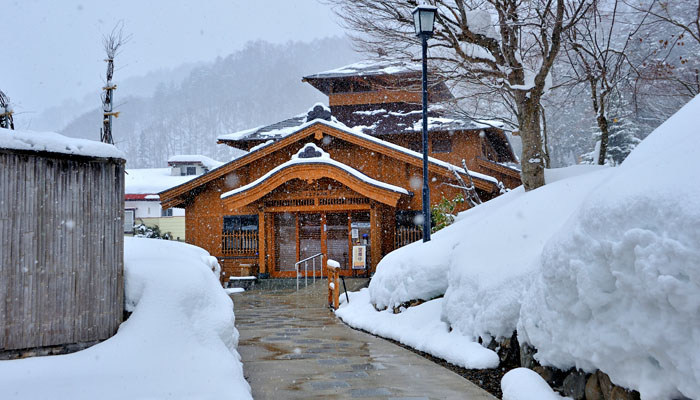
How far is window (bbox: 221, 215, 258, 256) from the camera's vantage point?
20.5 m

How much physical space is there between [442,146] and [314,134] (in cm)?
531

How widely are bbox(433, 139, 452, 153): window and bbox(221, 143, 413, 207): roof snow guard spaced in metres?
3.89

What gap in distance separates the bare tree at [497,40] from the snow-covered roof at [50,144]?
790cm

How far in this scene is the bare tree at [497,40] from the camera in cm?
1036

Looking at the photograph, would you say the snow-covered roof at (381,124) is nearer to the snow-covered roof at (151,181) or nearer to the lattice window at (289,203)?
the lattice window at (289,203)

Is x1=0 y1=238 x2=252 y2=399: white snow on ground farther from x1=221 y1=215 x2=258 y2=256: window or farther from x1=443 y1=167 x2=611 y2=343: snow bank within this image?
x1=221 y1=215 x2=258 y2=256: window

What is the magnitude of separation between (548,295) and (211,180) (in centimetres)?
1759

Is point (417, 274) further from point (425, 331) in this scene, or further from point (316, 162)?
point (316, 162)

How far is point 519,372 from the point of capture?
5.13 meters

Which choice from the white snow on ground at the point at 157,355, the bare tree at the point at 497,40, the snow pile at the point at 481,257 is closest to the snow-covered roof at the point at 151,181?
the bare tree at the point at 497,40

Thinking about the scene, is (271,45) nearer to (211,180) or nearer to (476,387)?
(211,180)

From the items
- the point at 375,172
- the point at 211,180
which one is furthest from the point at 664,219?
the point at 211,180

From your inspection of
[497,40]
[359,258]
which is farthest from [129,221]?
[497,40]

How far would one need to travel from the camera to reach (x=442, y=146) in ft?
71.7
